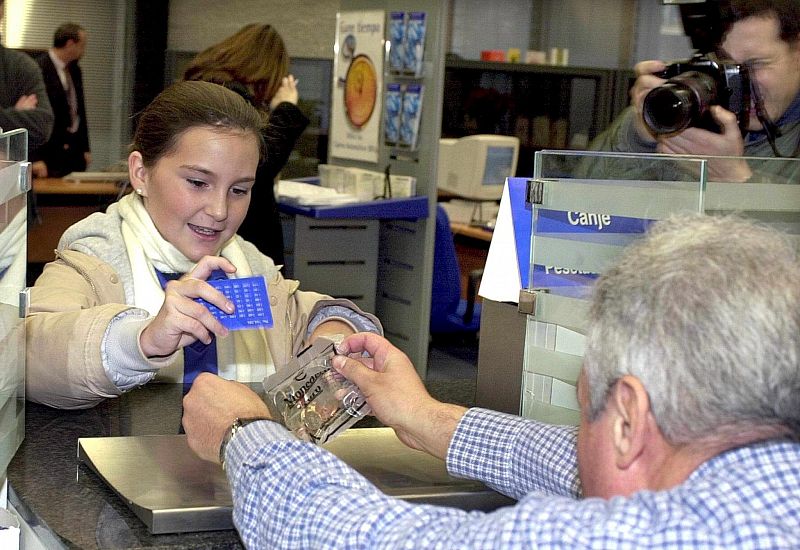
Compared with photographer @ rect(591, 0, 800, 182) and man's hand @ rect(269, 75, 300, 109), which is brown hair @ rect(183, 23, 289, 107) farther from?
photographer @ rect(591, 0, 800, 182)

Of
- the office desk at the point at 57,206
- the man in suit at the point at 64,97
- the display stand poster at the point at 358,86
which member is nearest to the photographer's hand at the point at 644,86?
the display stand poster at the point at 358,86

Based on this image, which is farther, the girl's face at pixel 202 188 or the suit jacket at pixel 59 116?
the suit jacket at pixel 59 116

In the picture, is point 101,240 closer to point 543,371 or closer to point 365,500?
point 543,371

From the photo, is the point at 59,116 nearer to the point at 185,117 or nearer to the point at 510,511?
the point at 185,117

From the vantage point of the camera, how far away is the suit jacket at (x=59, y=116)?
237 inches

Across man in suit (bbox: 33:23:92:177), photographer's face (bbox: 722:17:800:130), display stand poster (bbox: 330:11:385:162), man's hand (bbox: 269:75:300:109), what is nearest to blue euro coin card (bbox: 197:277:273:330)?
photographer's face (bbox: 722:17:800:130)

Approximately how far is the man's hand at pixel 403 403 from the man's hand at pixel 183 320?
0.17m

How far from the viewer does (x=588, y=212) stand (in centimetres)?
142

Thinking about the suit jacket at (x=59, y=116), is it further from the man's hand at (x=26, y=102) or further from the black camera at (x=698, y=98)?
the black camera at (x=698, y=98)

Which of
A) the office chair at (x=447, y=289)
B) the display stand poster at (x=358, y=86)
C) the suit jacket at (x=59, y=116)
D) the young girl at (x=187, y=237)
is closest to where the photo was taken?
the young girl at (x=187, y=237)

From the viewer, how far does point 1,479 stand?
1.28 m

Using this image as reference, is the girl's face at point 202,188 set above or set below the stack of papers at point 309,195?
above

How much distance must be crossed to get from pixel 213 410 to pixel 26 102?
4.16m

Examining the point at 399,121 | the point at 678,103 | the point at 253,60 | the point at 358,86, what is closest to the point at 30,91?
the point at 358,86
